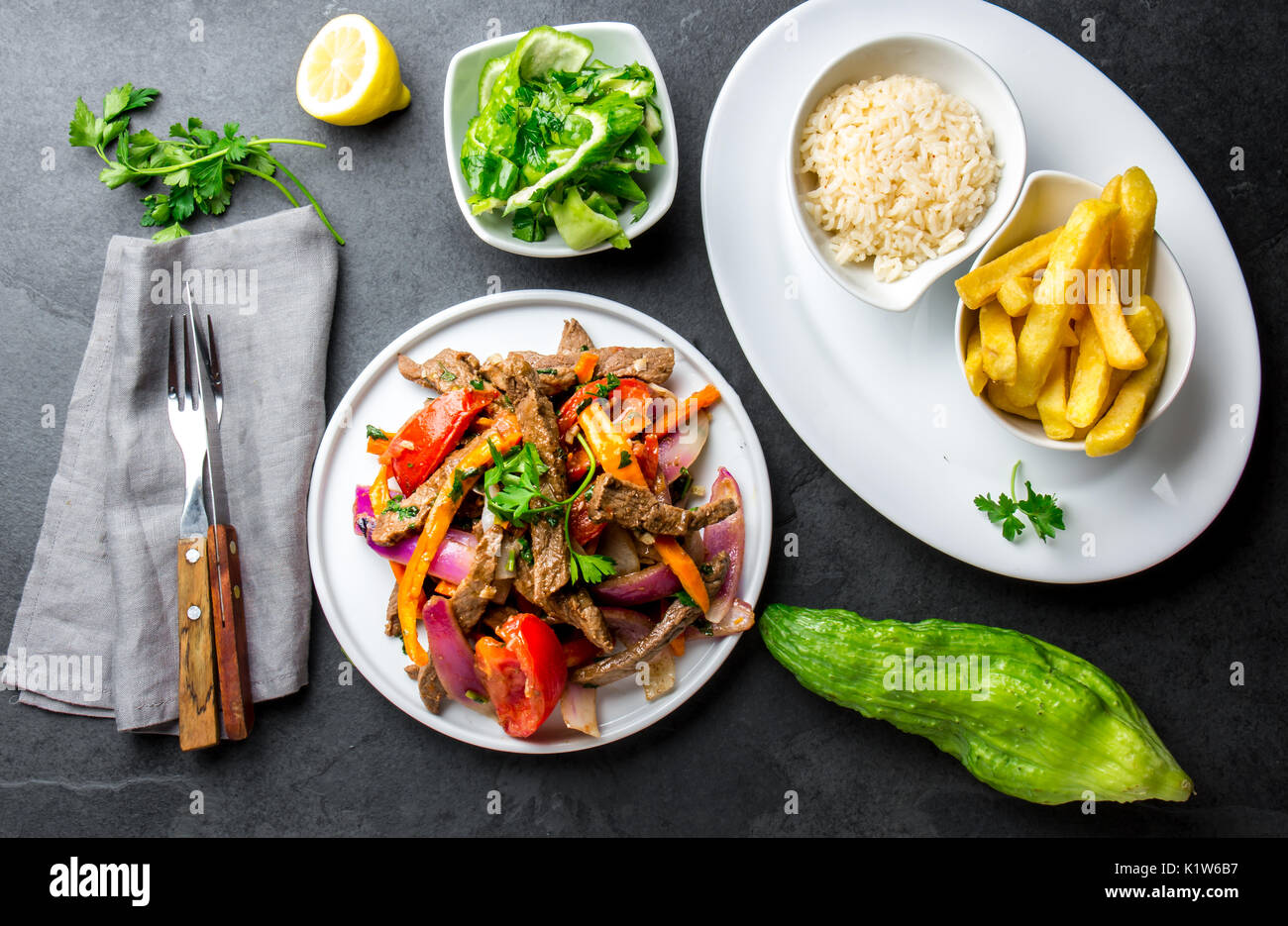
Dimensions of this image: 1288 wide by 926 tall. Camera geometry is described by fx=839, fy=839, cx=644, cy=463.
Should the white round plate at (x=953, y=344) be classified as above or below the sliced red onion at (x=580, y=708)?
above

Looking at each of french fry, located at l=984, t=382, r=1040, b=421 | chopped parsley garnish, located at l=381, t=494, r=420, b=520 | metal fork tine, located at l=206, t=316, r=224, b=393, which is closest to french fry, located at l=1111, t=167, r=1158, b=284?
french fry, located at l=984, t=382, r=1040, b=421

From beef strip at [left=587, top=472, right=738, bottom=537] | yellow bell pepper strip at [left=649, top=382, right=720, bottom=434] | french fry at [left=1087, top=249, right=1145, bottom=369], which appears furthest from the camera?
yellow bell pepper strip at [left=649, top=382, right=720, bottom=434]

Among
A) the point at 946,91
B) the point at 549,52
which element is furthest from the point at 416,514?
the point at 946,91

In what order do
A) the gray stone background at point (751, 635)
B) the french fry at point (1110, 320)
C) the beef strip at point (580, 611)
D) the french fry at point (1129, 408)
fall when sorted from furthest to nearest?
the gray stone background at point (751, 635), the beef strip at point (580, 611), the french fry at point (1129, 408), the french fry at point (1110, 320)

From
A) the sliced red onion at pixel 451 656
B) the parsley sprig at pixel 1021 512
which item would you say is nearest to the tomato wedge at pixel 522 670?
the sliced red onion at pixel 451 656

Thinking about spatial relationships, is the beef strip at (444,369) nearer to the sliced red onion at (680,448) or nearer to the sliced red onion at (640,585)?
the sliced red onion at (680,448)

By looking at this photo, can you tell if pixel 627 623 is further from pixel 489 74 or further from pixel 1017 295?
pixel 489 74

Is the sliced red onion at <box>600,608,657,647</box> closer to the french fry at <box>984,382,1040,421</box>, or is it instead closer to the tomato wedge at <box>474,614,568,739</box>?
the tomato wedge at <box>474,614,568,739</box>
